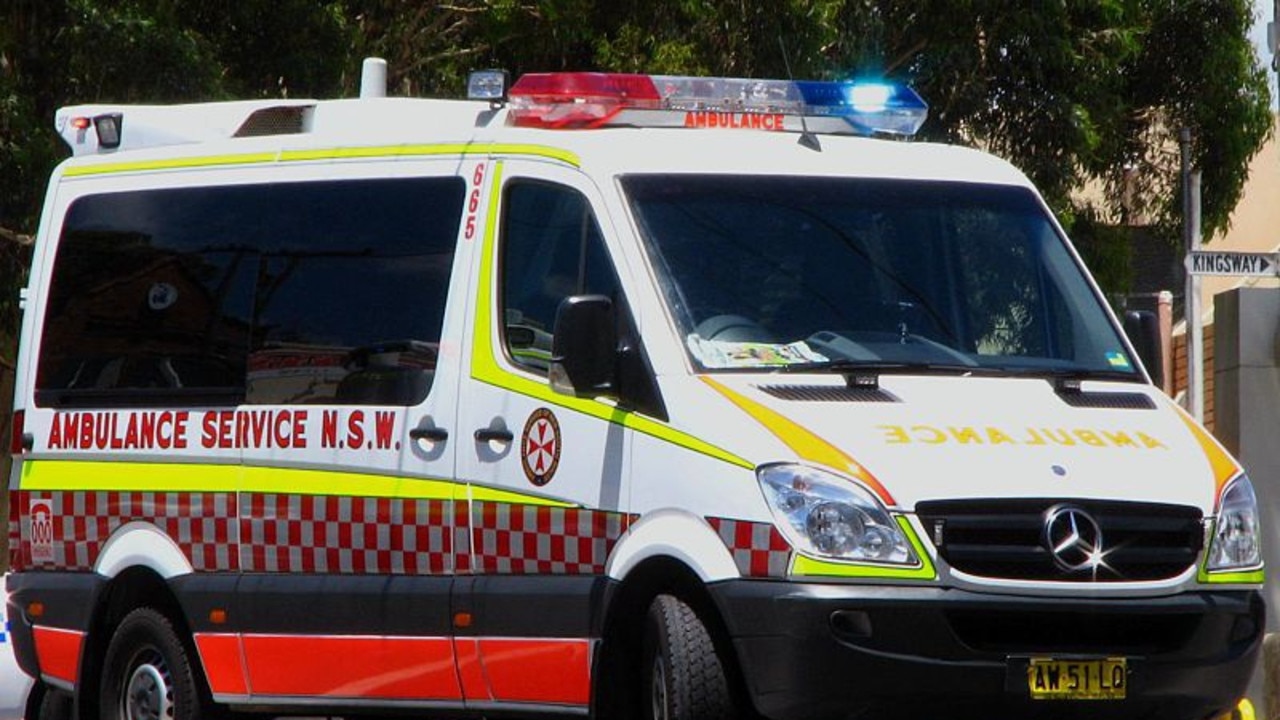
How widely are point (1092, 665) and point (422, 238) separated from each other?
9.25ft

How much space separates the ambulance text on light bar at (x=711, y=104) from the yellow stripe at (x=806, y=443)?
61.3 inches

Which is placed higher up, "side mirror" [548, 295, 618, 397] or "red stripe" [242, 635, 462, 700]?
"side mirror" [548, 295, 618, 397]

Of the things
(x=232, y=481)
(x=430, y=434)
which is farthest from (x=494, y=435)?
(x=232, y=481)

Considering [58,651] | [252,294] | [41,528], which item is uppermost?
[252,294]

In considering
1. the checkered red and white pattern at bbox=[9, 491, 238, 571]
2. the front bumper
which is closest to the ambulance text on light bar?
the checkered red and white pattern at bbox=[9, 491, 238, 571]

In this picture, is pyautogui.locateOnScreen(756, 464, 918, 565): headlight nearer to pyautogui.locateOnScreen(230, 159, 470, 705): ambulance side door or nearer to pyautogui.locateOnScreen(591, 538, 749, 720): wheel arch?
pyautogui.locateOnScreen(591, 538, 749, 720): wheel arch

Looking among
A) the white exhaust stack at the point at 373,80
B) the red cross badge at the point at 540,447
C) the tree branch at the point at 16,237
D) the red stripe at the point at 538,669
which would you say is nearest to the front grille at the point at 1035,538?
the red stripe at the point at 538,669

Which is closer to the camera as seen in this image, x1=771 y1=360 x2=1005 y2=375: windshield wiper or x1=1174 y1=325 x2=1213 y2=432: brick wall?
x1=771 y1=360 x2=1005 y2=375: windshield wiper

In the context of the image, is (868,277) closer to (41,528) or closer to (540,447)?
(540,447)

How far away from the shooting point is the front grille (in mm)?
7559

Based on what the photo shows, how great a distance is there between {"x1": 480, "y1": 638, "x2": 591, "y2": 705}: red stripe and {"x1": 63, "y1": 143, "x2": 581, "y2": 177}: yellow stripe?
1499 millimetres

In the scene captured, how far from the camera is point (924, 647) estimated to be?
24.8 ft

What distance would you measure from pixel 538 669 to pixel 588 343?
107 cm

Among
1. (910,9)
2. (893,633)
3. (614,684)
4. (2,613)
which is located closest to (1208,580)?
(893,633)
